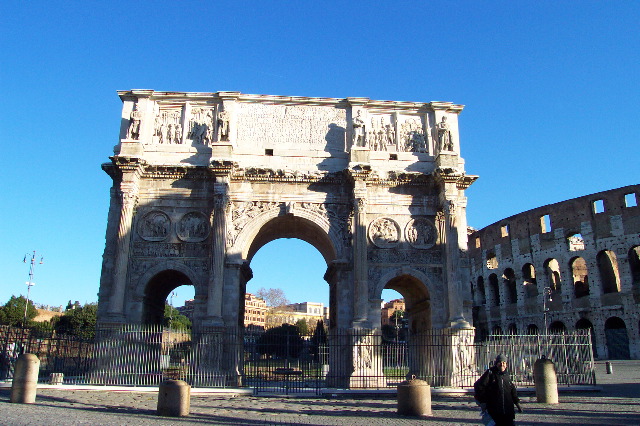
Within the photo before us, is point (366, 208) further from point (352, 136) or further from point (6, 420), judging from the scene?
point (6, 420)

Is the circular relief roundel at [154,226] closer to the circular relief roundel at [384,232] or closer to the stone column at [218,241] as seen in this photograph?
the stone column at [218,241]

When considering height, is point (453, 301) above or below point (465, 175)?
below

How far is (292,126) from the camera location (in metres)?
19.3

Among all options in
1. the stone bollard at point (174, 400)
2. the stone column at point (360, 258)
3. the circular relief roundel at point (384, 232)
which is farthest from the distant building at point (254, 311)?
the stone bollard at point (174, 400)

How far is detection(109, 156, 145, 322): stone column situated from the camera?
16562mm

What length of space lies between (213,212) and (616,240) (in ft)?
84.6

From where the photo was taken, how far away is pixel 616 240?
31469mm

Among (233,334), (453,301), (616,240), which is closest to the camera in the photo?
(233,334)

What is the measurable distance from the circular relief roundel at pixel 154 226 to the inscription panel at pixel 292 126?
153 inches

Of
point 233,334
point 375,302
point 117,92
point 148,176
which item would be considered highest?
point 117,92

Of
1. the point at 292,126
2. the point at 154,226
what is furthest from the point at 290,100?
the point at 154,226

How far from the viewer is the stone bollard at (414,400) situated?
9.82m

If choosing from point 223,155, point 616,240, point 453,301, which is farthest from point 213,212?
point 616,240

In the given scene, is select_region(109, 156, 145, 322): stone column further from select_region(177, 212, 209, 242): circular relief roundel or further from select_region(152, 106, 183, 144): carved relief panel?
select_region(177, 212, 209, 242): circular relief roundel
